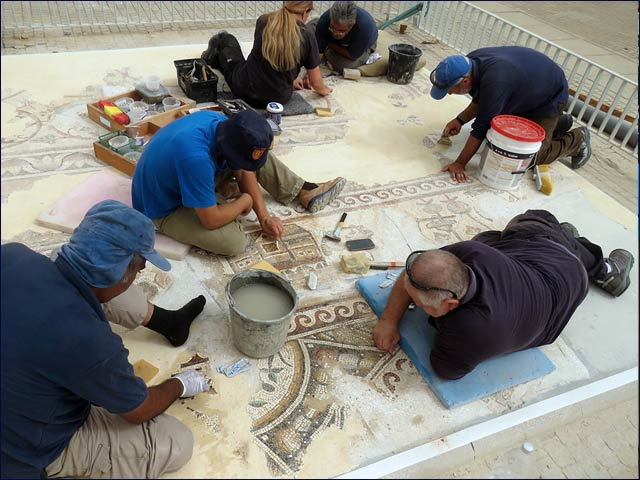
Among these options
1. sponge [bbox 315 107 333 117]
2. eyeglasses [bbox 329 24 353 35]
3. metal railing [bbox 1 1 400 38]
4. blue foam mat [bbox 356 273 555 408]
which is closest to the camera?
blue foam mat [bbox 356 273 555 408]

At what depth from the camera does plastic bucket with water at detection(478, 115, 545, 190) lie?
11.6ft

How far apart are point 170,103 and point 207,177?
5.90ft

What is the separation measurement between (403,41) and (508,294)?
5204 millimetres

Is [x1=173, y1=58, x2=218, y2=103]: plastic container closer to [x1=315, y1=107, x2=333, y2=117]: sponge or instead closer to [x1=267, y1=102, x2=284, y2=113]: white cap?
[x1=267, y1=102, x2=284, y2=113]: white cap

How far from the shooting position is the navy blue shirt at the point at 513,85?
361 centimetres

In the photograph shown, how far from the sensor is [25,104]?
3.91m

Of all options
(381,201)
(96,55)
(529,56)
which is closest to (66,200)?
(381,201)

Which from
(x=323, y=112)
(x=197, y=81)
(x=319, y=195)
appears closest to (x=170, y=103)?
(x=197, y=81)

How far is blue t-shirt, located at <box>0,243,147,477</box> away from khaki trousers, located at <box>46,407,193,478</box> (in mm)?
128

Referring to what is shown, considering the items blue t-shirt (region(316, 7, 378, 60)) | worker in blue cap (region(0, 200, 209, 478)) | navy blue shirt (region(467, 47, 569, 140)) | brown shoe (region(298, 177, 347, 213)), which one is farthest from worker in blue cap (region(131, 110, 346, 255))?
blue t-shirt (region(316, 7, 378, 60))

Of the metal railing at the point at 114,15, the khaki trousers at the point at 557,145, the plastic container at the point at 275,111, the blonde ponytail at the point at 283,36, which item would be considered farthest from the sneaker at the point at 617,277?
the metal railing at the point at 114,15

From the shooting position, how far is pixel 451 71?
3570 millimetres

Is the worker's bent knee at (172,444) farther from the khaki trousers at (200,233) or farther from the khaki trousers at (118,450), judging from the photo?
the khaki trousers at (200,233)

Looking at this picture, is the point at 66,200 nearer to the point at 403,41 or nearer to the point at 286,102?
the point at 286,102
